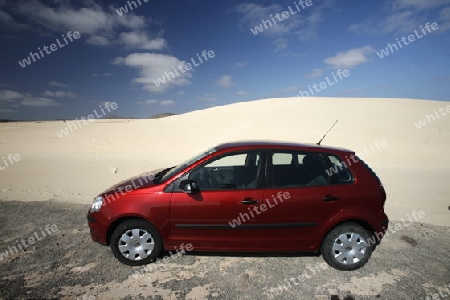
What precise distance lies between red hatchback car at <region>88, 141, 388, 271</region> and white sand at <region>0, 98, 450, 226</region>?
2993mm

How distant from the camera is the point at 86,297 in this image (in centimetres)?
320

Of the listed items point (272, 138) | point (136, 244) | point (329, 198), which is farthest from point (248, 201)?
point (272, 138)

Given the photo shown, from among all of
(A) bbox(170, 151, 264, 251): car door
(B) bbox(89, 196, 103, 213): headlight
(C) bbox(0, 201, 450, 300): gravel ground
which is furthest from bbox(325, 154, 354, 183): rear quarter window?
(B) bbox(89, 196, 103, 213): headlight

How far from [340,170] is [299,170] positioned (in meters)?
0.57

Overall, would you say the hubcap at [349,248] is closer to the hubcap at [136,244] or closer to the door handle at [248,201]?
the door handle at [248,201]

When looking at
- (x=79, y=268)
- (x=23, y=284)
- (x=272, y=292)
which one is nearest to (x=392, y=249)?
(x=272, y=292)

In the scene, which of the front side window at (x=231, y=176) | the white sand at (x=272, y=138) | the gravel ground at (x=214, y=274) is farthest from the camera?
the white sand at (x=272, y=138)

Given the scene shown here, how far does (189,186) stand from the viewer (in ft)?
11.8

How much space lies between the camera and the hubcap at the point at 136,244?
3787 mm

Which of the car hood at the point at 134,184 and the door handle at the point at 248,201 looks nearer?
the door handle at the point at 248,201

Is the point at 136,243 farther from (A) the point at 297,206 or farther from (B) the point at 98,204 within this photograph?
(A) the point at 297,206

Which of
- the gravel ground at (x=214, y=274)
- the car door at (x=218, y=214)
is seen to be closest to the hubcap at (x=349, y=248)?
the gravel ground at (x=214, y=274)

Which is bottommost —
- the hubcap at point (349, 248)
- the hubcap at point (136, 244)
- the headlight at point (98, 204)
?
the hubcap at point (349, 248)

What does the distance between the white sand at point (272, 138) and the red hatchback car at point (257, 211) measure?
2.99 meters
